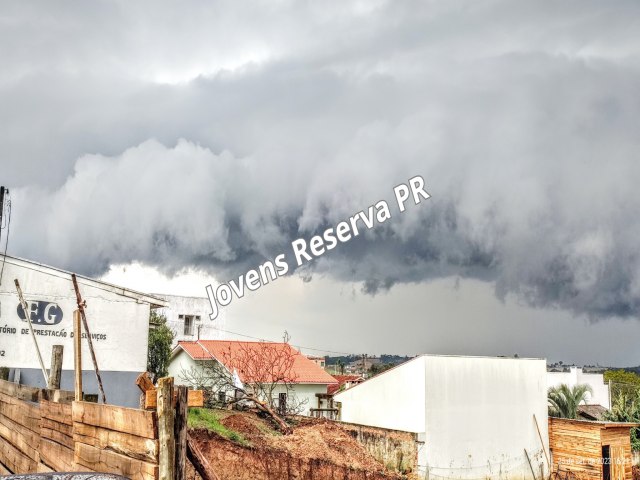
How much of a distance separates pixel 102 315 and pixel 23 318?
240 cm

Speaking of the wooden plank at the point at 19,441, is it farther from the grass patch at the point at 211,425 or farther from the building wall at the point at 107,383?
the building wall at the point at 107,383

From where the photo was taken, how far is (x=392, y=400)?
84.2 feet

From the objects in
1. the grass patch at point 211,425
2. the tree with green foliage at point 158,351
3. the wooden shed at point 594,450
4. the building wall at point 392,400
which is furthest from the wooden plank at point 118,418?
the tree with green foliage at point 158,351

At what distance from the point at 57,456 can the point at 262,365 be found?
23.8 meters

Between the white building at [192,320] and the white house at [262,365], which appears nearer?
the white house at [262,365]

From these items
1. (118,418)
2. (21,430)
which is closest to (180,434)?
(118,418)

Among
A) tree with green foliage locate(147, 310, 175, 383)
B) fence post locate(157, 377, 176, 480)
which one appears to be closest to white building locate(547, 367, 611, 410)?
tree with green foliage locate(147, 310, 175, 383)

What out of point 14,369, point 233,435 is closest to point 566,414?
point 233,435

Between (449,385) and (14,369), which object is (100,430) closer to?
(14,369)

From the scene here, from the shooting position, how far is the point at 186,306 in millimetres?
54562

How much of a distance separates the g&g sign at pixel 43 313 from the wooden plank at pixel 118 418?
15.1 metres

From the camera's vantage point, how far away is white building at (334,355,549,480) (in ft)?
78.8

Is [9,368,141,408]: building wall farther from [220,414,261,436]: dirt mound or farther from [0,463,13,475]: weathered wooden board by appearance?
[0,463,13,475]: weathered wooden board

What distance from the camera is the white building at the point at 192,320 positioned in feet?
176
